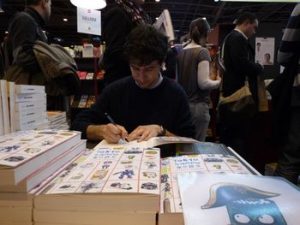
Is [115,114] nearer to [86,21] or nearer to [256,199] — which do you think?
[256,199]

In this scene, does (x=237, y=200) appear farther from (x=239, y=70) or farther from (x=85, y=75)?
(x=85, y=75)

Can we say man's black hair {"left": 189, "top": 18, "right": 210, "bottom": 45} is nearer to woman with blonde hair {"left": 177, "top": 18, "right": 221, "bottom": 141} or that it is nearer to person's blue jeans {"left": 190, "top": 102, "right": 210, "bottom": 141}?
woman with blonde hair {"left": 177, "top": 18, "right": 221, "bottom": 141}

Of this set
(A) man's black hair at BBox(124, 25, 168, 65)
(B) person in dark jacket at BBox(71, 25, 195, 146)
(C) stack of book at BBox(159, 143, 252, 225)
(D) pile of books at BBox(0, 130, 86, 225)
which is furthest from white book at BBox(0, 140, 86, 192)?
(A) man's black hair at BBox(124, 25, 168, 65)

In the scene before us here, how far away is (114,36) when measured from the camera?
1997 mm

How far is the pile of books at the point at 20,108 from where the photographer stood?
3.36 feet

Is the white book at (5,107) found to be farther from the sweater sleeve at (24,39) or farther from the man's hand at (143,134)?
the sweater sleeve at (24,39)

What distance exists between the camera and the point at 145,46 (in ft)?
4.78

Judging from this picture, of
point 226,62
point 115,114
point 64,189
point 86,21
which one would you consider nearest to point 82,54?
point 86,21

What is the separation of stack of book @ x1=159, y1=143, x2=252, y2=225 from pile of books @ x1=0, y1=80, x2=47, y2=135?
20.5 inches

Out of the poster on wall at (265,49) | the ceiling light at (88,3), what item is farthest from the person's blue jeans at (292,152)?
the poster on wall at (265,49)

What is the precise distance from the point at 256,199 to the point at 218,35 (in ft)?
14.4

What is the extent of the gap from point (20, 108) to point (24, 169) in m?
0.60

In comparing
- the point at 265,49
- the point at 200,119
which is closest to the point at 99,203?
the point at 200,119

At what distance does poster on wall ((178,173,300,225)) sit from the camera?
0.45 metres
